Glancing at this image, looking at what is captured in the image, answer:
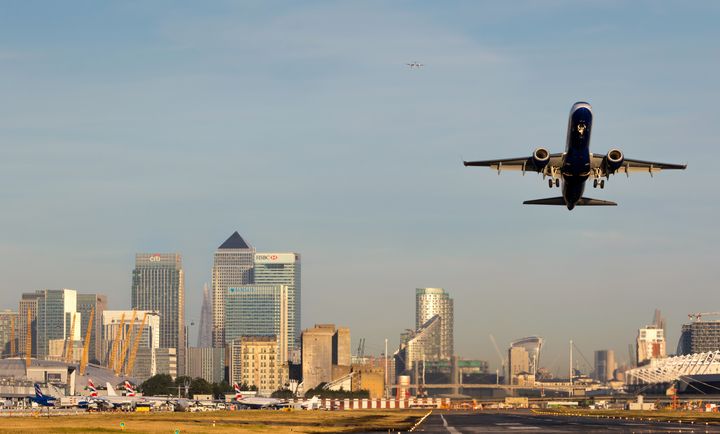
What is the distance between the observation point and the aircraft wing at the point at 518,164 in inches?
4220

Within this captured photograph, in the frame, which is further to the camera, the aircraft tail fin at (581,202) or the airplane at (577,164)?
the aircraft tail fin at (581,202)

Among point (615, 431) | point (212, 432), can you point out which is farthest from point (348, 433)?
point (615, 431)

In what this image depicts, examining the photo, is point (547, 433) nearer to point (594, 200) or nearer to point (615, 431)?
point (615, 431)

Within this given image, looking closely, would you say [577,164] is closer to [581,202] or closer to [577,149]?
[577,149]

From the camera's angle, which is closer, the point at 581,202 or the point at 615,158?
the point at 615,158

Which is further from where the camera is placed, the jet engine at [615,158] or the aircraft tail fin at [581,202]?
the aircraft tail fin at [581,202]

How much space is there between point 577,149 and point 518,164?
26.7 feet

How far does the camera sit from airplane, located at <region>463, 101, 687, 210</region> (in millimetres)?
101062

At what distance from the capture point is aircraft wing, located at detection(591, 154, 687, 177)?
107375 millimetres

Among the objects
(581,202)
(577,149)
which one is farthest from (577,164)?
(581,202)

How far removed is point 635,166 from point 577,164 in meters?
8.16

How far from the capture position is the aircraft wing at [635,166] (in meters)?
107

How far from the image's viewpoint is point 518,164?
110m

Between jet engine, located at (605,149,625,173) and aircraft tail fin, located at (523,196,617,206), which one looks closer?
jet engine, located at (605,149,625,173)
